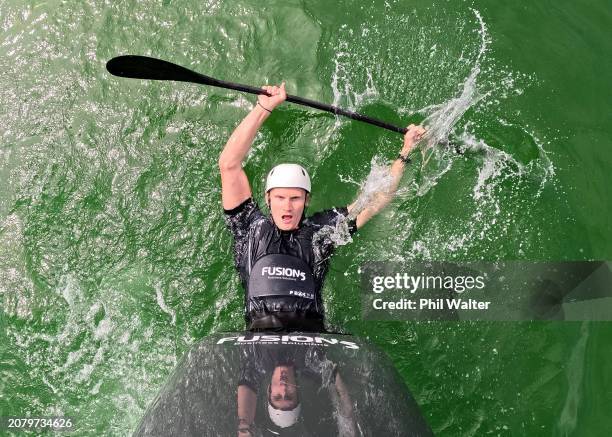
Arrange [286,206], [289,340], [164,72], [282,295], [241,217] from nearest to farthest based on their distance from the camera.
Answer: [289,340], [282,295], [286,206], [241,217], [164,72]

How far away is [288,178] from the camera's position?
3.52 metres

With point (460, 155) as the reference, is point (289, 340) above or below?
below

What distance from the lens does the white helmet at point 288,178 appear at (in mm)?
3510

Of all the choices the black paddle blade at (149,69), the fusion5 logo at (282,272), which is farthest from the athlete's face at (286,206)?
the black paddle blade at (149,69)

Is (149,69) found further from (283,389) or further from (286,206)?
(283,389)

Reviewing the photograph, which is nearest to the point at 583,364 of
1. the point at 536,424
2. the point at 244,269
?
the point at 536,424

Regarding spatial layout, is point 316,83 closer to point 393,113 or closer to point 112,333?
point 393,113

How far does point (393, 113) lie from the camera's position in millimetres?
4391

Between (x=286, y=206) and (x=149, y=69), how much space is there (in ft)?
4.50

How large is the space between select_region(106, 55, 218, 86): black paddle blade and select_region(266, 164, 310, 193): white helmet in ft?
2.60
